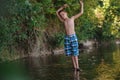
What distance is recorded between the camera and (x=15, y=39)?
15422 millimetres

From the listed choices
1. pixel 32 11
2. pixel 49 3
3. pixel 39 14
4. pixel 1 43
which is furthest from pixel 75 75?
pixel 49 3

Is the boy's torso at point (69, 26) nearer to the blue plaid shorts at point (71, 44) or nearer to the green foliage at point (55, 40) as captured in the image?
the blue plaid shorts at point (71, 44)

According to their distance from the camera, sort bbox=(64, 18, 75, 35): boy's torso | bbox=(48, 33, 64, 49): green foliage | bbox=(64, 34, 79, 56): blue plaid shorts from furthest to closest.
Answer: bbox=(48, 33, 64, 49): green foliage < bbox=(64, 18, 75, 35): boy's torso < bbox=(64, 34, 79, 56): blue plaid shorts

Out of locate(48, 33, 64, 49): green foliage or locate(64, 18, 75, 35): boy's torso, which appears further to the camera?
locate(48, 33, 64, 49): green foliage

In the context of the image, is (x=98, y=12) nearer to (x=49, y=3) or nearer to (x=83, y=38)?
(x=83, y=38)

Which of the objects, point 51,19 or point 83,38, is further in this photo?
point 83,38

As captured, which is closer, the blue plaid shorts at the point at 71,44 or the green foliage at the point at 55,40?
the blue plaid shorts at the point at 71,44

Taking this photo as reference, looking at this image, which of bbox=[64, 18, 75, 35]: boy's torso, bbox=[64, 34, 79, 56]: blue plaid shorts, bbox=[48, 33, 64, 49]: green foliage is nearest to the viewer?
bbox=[64, 34, 79, 56]: blue plaid shorts

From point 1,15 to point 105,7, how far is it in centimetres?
2067

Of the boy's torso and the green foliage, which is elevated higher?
the boy's torso

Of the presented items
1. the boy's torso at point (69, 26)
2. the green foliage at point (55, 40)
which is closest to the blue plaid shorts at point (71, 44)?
the boy's torso at point (69, 26)

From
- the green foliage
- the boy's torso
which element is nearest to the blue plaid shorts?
the boy's torso

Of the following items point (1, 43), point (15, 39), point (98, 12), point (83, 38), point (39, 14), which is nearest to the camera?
point (1, 43)

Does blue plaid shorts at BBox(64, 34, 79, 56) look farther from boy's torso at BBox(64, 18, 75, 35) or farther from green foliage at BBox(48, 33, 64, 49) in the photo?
green foliage at BBox(48, 33, 64, 49)
